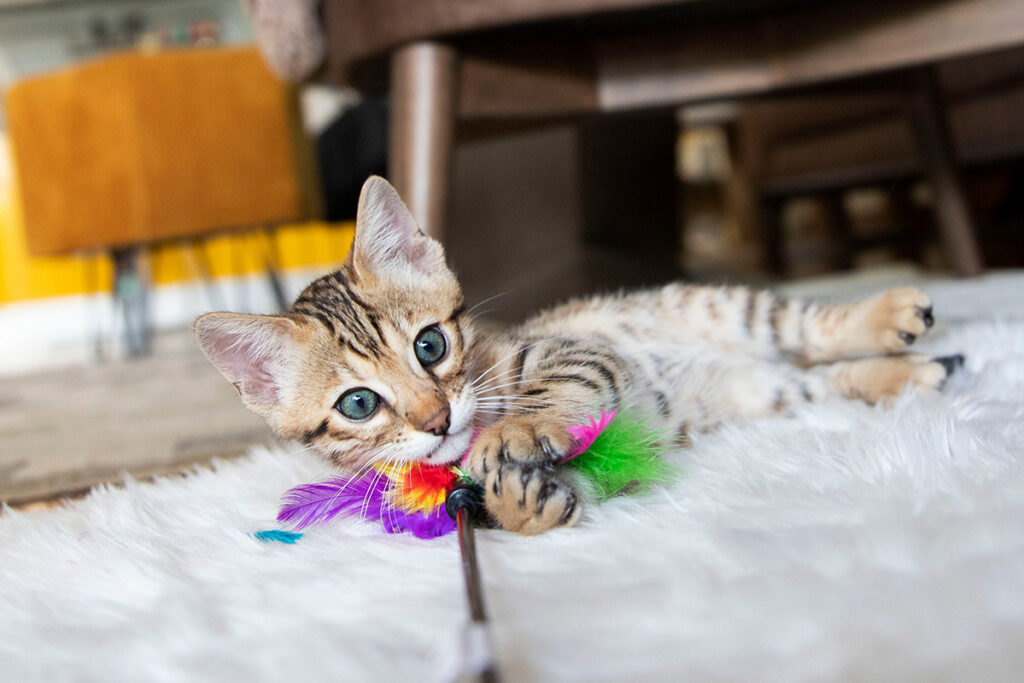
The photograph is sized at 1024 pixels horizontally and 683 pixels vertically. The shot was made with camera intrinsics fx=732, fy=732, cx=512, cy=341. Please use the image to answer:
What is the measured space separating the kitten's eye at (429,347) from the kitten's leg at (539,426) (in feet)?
0.21

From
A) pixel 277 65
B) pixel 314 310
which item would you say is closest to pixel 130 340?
pixel 277 65

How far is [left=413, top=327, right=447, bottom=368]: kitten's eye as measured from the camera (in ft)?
2.41

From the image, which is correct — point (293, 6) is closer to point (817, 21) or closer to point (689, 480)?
point (817, 21)

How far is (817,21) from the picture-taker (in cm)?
136

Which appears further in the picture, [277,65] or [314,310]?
[277,65]

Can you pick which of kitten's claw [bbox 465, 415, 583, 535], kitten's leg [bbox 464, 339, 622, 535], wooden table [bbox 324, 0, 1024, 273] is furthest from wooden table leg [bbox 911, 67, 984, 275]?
kitten's claw [bbox 465, 415, 583, 535]

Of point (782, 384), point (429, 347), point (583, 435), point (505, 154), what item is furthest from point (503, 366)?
point (505, 154)

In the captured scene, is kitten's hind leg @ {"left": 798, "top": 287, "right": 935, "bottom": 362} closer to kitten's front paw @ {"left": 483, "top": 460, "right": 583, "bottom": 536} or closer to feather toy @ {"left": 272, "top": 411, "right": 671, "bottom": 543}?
feather toy @ {"left": 272, "top": 411, "right": 671, "bottom": 543}

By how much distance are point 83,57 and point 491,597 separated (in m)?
7.23

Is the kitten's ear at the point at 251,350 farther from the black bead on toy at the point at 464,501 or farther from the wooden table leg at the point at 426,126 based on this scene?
the wooden table leg at the point at 426,126

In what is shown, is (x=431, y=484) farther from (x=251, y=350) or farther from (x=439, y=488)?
(x=251, y=350)

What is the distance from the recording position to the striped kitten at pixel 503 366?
2.18 feet

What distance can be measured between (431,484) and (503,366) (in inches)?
8.2

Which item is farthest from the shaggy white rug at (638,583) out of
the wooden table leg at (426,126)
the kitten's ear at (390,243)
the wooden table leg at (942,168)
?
the wooden table leg at (942,168)
